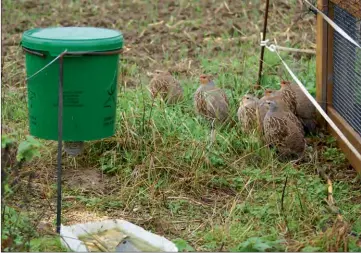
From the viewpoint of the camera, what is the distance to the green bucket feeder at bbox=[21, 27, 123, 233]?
5.65m

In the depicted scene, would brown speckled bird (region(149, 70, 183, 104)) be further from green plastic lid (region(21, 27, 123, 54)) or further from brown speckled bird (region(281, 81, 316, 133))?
green plastic lid (region(21, 27, 123, 54))

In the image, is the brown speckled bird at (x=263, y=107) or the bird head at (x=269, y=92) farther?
the bird head at (x=269, y=92)

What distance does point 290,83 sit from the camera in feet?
26.7

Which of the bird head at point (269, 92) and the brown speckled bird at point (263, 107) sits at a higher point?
the bird head at point (269, 92)

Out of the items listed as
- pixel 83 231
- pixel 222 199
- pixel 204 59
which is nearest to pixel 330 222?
pixel 222 199

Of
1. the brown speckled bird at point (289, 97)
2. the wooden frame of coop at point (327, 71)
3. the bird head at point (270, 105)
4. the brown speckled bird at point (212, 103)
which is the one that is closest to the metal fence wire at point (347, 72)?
the wooden frame of coop at point (327, 71)

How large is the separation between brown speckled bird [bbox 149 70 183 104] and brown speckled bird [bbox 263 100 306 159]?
1.07 metres

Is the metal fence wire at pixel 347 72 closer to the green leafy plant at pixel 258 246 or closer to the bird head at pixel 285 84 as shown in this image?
the bird head at pixel 285 84

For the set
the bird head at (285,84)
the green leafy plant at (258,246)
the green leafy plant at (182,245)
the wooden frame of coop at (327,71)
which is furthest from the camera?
the bird head at (285,84)

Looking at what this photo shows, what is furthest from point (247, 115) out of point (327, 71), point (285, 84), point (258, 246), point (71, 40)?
point (258, 246)

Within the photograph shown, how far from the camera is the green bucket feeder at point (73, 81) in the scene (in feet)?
18.5

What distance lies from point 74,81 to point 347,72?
8.72ft

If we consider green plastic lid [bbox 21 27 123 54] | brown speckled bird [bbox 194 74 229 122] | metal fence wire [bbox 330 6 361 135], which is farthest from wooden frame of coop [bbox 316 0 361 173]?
green plastic lid [bbox 21 27 123 54]

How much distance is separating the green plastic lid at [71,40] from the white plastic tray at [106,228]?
111 cm
